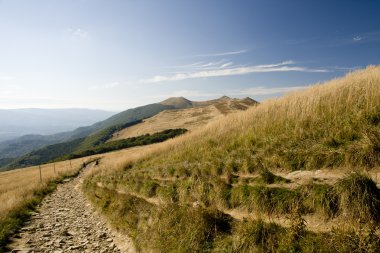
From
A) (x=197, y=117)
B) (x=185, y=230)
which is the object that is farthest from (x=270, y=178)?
(x=197, y=117)

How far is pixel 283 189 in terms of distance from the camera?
7543 mm

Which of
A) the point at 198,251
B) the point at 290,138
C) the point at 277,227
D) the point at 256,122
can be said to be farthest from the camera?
the point at 256,122

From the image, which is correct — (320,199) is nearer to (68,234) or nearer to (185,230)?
(185,230)

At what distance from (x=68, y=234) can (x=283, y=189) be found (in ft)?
34.4

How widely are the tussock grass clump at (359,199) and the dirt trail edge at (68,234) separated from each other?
715cm

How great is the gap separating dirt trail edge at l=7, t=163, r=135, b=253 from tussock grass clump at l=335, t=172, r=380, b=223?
7146mm

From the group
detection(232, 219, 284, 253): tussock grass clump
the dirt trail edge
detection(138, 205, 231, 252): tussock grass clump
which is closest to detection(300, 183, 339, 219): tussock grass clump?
detection(232, 219, 284, 253): tussock grass clump

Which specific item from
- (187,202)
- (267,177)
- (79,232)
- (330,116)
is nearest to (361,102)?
(330,116)

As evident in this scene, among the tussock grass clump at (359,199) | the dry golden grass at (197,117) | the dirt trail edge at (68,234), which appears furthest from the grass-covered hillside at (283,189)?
the dry golden grass at (197,117)

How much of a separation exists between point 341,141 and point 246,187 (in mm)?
3446

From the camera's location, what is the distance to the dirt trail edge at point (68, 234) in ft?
34.2

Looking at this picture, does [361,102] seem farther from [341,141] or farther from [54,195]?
[54,195]

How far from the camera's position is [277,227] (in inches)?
255

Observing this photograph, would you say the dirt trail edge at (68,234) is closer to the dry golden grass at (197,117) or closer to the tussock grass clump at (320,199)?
the tussock grass clump at (320,199)
